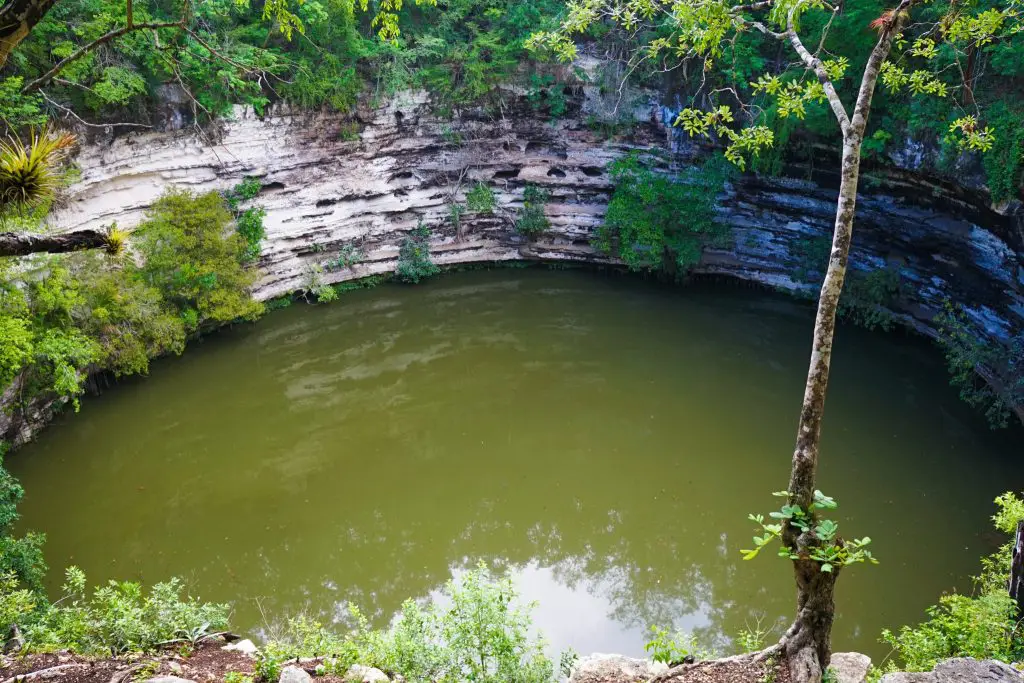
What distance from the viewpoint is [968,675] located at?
4098 millimetres

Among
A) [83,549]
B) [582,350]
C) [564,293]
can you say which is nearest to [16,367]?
[83,549]

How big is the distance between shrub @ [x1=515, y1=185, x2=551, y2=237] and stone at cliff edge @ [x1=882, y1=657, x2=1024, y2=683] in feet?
36.6

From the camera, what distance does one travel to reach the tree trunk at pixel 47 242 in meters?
3.64

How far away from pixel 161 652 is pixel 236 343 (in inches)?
295

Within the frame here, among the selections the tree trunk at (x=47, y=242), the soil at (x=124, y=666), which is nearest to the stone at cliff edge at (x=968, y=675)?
the soil at (x=124, y=666)

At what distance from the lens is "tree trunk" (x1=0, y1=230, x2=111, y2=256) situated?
3.64 m

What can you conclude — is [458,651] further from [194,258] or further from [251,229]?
[251,229]

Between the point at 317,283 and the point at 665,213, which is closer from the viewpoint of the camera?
the point at 665,213

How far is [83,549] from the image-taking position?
25.4 feet

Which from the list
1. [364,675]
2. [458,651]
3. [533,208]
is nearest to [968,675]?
[458,651]

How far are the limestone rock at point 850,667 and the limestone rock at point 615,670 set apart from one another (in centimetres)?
112

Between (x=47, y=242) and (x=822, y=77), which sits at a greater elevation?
(x=822, y=77)

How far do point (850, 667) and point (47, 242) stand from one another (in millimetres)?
5600

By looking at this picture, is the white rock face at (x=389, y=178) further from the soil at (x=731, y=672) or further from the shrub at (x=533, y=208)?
the soil at (x=731, y=672)
